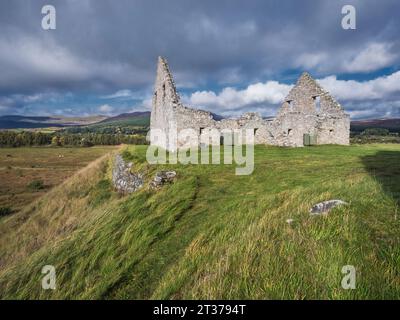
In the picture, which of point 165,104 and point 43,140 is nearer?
point 165,104

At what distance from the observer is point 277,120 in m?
26.2

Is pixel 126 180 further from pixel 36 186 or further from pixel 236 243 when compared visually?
pixel 36 186

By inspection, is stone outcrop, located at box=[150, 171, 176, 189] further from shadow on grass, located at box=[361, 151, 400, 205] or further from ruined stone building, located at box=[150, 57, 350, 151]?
ruined stone building, located at box=[150, 57, 350, 151]

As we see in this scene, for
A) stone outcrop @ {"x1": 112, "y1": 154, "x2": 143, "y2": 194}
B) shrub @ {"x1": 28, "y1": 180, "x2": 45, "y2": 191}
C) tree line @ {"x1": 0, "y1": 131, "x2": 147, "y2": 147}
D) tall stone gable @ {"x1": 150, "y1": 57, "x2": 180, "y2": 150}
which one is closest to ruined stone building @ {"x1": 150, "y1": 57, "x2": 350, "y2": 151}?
tall stone gable @ {"x1": 150, "y1": 57, "x2": 180, "y2": 150}

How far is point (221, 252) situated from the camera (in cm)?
571

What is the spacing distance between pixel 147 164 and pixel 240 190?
7.15 m

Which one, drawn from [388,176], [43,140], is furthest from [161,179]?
[43,140]

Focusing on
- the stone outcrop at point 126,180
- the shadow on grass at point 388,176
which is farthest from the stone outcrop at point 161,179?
the shadow on grass at point 388,176

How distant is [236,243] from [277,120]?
72.6 feet

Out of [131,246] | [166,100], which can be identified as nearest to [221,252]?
[131,246]

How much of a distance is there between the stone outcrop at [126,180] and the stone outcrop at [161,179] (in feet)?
8.03

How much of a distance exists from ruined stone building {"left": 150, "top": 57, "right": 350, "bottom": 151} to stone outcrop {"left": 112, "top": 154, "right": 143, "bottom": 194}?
5140 mm

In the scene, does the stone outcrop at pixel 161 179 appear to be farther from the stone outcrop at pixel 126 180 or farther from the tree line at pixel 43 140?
the tree line at pixel 43 140
